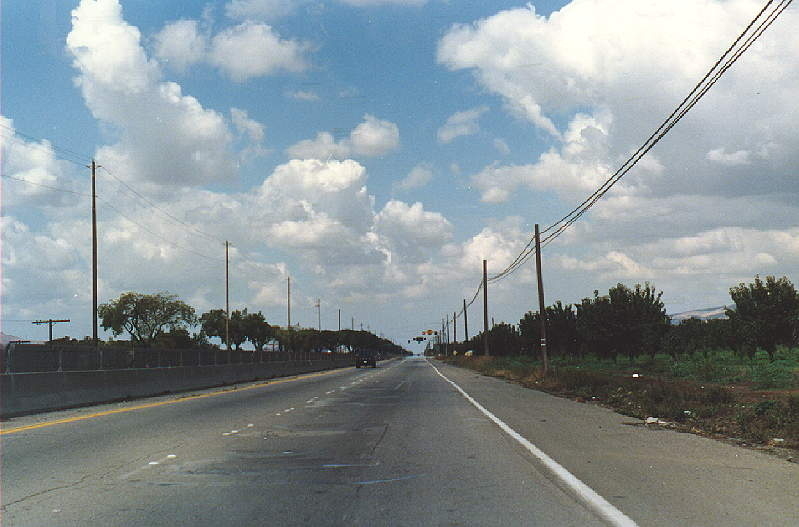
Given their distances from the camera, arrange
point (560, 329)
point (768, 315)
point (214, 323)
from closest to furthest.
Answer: point (768, 315), point (560, 329), point (214, 323)

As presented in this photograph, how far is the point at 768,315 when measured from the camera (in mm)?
59531

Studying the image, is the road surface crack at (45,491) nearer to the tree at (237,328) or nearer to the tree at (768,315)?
the tree at (768,315)

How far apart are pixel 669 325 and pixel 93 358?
58674 millimetres

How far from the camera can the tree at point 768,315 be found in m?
59.1

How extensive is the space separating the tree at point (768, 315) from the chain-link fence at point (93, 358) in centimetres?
4231

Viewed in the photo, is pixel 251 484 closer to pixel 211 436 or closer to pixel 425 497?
pixel 425 497

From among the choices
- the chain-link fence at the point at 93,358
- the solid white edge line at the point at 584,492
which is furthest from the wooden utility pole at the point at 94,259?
the solid white edge line at the point at 584,492

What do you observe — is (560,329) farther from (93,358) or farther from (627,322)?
(93,358)

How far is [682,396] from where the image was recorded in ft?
62.1

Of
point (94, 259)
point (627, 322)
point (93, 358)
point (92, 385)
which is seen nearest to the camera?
point (92, 385)

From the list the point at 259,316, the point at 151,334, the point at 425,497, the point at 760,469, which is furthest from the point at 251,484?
the point at 259,316

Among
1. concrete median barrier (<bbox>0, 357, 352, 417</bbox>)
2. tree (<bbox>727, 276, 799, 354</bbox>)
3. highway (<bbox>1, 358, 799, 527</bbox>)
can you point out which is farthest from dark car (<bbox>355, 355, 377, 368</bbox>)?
highway (<bbox>1, 358, 799, 527</bbox>)

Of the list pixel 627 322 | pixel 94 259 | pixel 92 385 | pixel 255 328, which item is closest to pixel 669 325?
pixel 627 322

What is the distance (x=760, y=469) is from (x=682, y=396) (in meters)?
10.1
